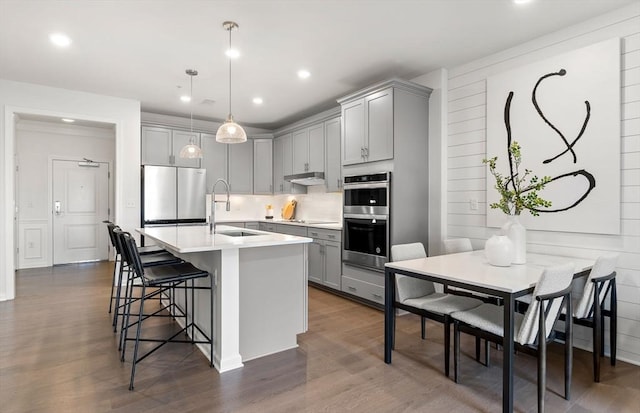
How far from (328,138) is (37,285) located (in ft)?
15.3

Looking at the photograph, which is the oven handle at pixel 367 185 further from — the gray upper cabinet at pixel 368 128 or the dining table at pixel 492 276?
the dining table at pixel 492 276

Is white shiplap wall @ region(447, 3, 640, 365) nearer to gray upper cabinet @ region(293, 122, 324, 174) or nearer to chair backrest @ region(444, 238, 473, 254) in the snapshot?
chair backrest @ region(444, 238, 473, 254)

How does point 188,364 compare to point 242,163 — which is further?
point 242,163

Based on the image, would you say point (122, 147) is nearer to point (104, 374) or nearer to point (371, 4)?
point (104, 374)

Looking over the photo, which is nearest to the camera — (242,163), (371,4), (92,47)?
(371,4)

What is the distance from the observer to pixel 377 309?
3.94 m

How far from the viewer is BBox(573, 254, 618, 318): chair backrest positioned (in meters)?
2.29

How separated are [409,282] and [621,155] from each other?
1.90 m

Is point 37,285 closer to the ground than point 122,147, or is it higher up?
closer to the ground

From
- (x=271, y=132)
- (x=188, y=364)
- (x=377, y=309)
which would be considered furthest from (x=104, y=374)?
(x=271, y=132)

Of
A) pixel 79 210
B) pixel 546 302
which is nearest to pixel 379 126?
pixel 546 302

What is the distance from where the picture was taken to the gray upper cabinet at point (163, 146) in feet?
17.7

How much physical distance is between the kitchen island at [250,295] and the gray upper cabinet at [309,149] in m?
2.58

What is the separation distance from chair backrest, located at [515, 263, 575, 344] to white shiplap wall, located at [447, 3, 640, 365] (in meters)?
1.14
